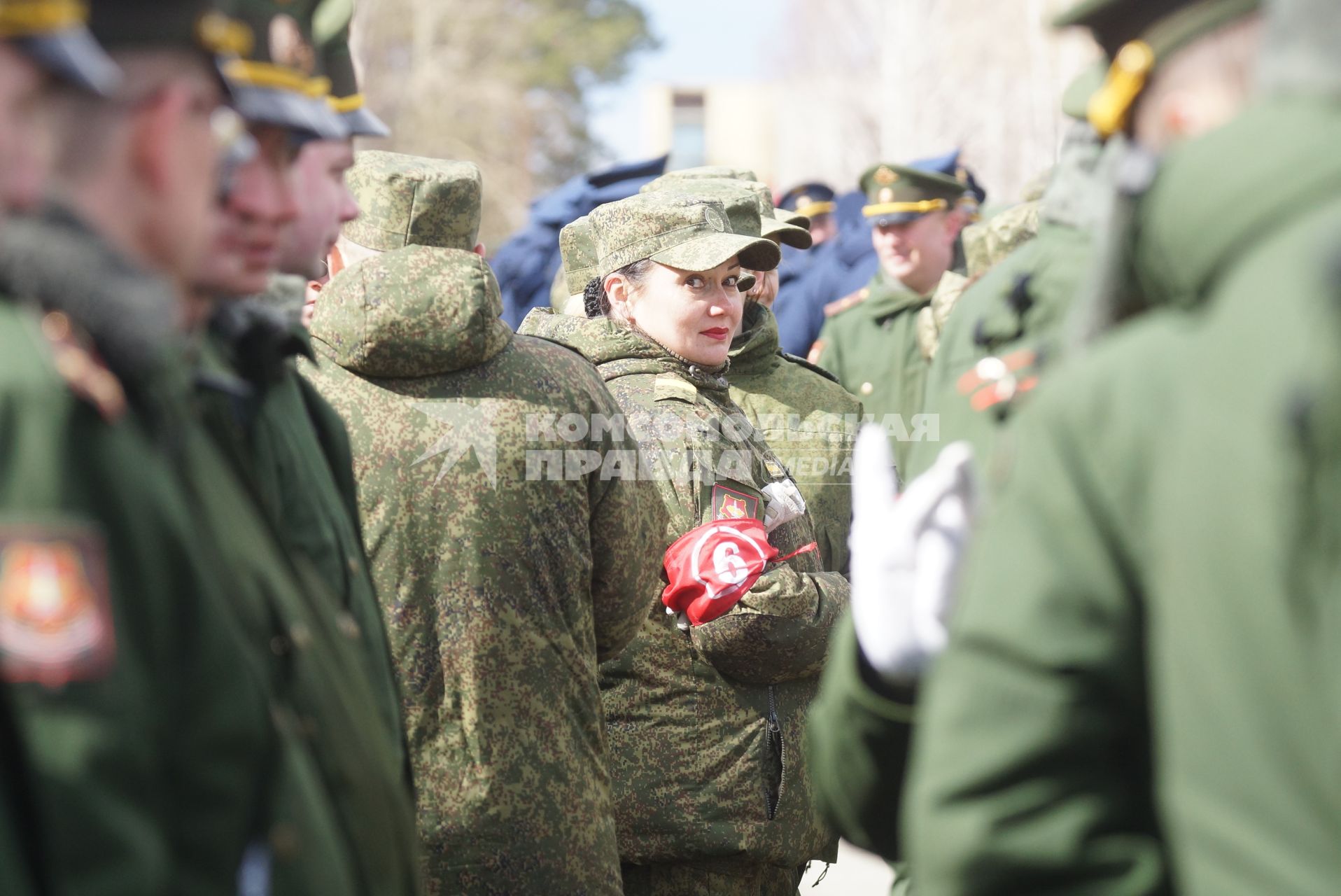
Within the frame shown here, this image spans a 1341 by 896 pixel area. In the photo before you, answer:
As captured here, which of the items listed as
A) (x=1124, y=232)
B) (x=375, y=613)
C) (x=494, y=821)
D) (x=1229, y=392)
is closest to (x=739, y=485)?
(x=494, y=821)

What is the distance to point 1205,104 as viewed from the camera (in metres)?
1.70

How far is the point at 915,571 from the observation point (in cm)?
197

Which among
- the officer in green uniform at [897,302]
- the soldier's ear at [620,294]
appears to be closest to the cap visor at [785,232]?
the soldier's ear at [620,294]

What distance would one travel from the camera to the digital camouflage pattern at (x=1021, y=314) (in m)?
2.09

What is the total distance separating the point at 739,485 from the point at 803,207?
7.50 meters

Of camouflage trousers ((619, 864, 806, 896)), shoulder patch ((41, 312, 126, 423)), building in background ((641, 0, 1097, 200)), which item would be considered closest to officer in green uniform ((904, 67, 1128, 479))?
shoulder patch ((41, 312, 126, 423))

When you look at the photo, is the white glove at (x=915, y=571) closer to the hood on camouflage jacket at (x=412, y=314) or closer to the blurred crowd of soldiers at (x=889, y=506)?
the blurred crowd of soldiers at (x=889, y=506)

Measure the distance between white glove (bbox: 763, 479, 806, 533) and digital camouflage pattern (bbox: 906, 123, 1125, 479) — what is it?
1792 millimetres

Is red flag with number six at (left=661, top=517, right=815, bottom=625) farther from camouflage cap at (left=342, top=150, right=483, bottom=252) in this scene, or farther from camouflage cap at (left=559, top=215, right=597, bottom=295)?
camouflage cap at (left=559, top=215, right=597, bottom=295)

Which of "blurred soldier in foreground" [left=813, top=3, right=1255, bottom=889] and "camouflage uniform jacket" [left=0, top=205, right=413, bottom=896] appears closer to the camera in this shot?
"camouflage uniform jacket" [left=0, top=205, right=413, bottom=896]

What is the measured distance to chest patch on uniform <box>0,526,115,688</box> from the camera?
148 centimetres

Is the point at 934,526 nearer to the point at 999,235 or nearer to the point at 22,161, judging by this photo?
the point at 22,161

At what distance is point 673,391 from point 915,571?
2362 millimetres

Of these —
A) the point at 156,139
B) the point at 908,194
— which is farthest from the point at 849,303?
the point at 156,139
